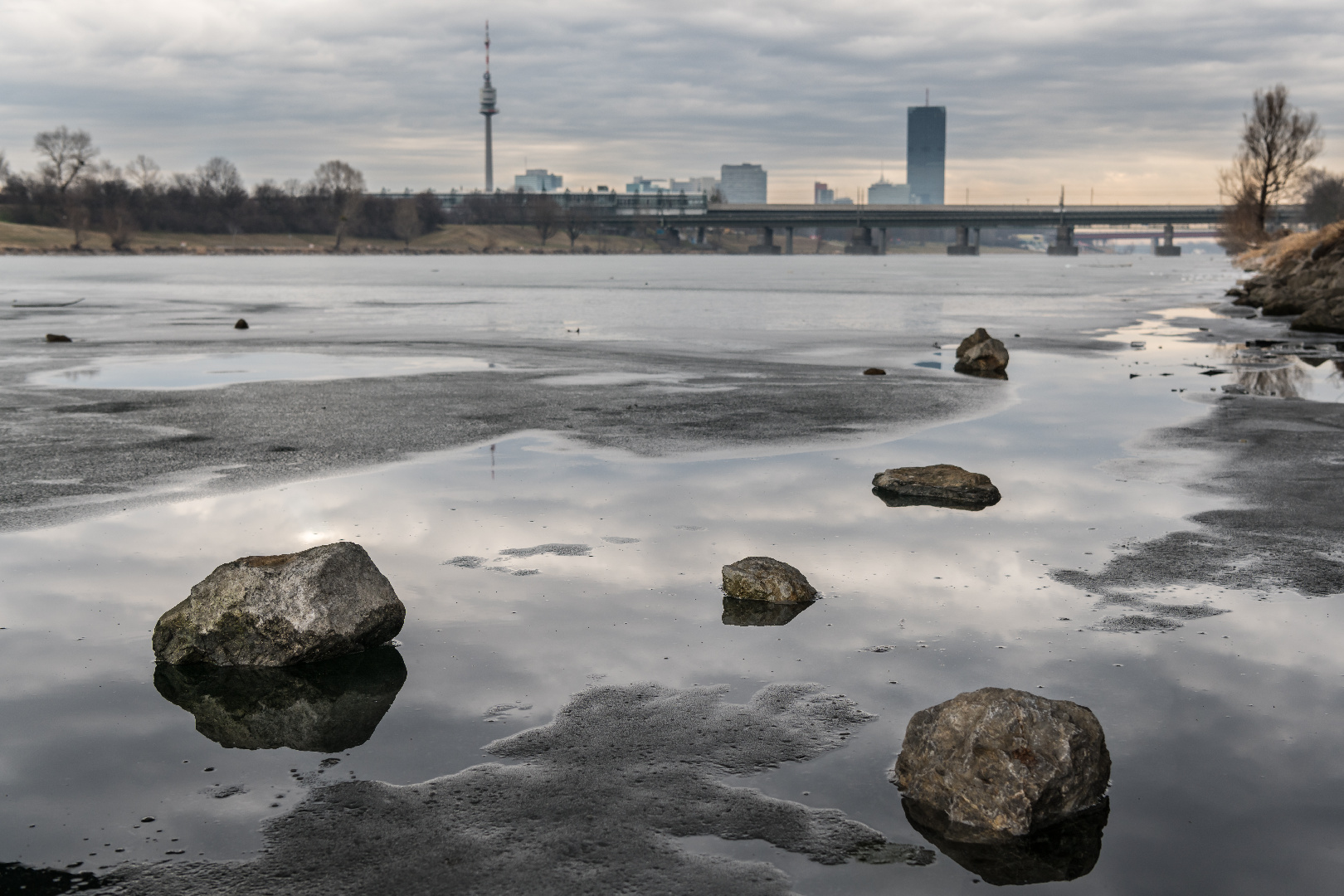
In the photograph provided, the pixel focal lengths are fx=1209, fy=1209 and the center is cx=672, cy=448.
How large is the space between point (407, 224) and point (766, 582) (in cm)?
19618

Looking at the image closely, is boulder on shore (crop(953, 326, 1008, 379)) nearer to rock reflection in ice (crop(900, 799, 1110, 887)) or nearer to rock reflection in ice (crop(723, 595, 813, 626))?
rock reflection in ice (crop(723, 595, 813, 626))

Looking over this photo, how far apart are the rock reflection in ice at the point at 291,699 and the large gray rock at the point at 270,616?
71mm

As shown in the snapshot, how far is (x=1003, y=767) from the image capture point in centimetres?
473

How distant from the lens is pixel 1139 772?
16.8ft

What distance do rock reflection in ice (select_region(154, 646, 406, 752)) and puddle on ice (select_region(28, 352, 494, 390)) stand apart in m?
12.1

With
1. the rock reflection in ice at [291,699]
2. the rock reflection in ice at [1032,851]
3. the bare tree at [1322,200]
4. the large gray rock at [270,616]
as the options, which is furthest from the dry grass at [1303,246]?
the bare tree at [1322,200]

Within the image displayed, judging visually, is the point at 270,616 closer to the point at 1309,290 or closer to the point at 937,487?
the point at 937,487

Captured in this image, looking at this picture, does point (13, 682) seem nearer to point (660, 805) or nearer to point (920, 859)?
point (660, 805)

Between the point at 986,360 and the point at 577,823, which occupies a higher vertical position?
the point at 986,360

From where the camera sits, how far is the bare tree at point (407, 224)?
640 ft

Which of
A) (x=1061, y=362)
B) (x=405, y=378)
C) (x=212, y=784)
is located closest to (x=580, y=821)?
(x=212, y=784)

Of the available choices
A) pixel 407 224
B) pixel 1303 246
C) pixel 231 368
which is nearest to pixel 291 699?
pixel 231 368

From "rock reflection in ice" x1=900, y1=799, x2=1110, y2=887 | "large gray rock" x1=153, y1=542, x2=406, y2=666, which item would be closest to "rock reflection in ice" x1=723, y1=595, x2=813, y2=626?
"large gray rock" x1=153, y1=542, x2=406, y2=666

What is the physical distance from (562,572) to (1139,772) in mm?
3929
